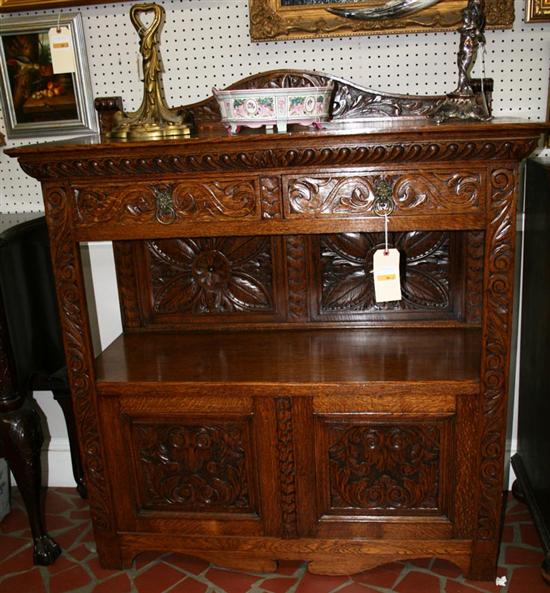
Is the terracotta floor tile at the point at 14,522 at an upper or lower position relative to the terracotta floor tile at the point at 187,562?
lower

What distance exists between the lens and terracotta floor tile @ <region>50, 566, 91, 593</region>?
1.98 m

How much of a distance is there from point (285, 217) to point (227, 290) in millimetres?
634

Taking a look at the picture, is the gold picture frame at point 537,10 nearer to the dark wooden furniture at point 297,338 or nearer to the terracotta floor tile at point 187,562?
the dark wooden furniture at point 297,338

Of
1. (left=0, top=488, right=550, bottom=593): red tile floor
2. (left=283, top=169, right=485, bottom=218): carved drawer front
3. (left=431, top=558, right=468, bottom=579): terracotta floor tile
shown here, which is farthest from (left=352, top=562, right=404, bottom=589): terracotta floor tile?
(left=283, top=169, right=485, bottom=218): carved drawer front

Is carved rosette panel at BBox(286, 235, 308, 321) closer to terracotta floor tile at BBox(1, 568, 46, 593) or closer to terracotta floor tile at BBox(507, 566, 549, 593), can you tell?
terracotta floor tile at BBox(507, 566, 549, 593)

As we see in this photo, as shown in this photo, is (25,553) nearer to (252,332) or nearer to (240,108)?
(252,332)

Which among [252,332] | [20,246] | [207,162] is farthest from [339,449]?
[20,246]

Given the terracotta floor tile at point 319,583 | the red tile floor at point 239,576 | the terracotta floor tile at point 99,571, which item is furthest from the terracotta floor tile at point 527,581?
the terracotta floor tile at point 99,571

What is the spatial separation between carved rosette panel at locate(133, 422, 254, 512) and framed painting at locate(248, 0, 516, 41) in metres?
1.24

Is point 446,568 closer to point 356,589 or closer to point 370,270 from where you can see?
point 356,589

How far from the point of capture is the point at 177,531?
200cm

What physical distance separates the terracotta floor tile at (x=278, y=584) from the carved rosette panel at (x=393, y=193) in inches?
44.1

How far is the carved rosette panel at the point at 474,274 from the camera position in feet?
6.81

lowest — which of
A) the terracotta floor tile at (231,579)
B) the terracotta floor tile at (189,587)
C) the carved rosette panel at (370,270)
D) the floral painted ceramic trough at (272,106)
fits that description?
the terracotta floor tile at (231,579)
